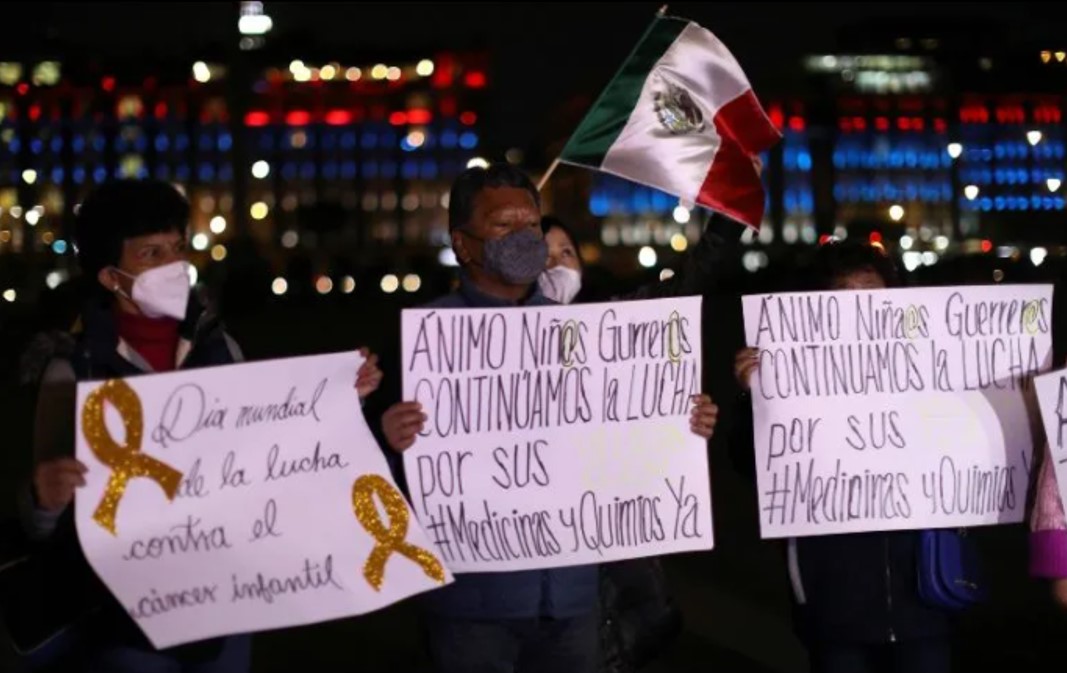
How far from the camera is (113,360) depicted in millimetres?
4293

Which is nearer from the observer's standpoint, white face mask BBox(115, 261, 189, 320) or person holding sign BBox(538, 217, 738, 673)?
white face mask BBox(115, 261, 189, 320)

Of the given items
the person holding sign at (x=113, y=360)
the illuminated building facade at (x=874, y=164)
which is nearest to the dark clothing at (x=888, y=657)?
the person holding sign at (x=113, y=360)

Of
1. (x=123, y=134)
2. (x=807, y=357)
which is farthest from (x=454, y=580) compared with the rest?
(x=123, y=134)

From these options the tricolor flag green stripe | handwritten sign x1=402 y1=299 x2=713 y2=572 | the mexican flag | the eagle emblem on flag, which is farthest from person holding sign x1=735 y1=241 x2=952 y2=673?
the tricolor flag green stripe

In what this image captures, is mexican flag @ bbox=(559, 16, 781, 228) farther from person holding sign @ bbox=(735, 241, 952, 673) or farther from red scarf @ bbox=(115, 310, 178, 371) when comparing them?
red scarf @ bbox=(115, 310, 178, 371)

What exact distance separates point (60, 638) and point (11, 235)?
130935 millimetres

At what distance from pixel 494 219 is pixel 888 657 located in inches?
59.6

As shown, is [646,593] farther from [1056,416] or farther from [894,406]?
[1056,416]

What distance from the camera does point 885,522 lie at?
511 centimetres

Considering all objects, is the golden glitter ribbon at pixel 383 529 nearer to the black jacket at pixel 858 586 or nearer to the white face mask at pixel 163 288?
the white face mask at pixel 163 288

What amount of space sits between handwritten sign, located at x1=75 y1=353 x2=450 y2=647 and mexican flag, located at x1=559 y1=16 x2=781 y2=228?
59.4 inches

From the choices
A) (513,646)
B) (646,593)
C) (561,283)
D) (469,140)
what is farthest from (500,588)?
(469,140)

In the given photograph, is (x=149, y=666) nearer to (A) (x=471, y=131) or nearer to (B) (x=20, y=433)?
(B) (x=20, y=433)

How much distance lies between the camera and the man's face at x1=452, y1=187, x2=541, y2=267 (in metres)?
4.66
